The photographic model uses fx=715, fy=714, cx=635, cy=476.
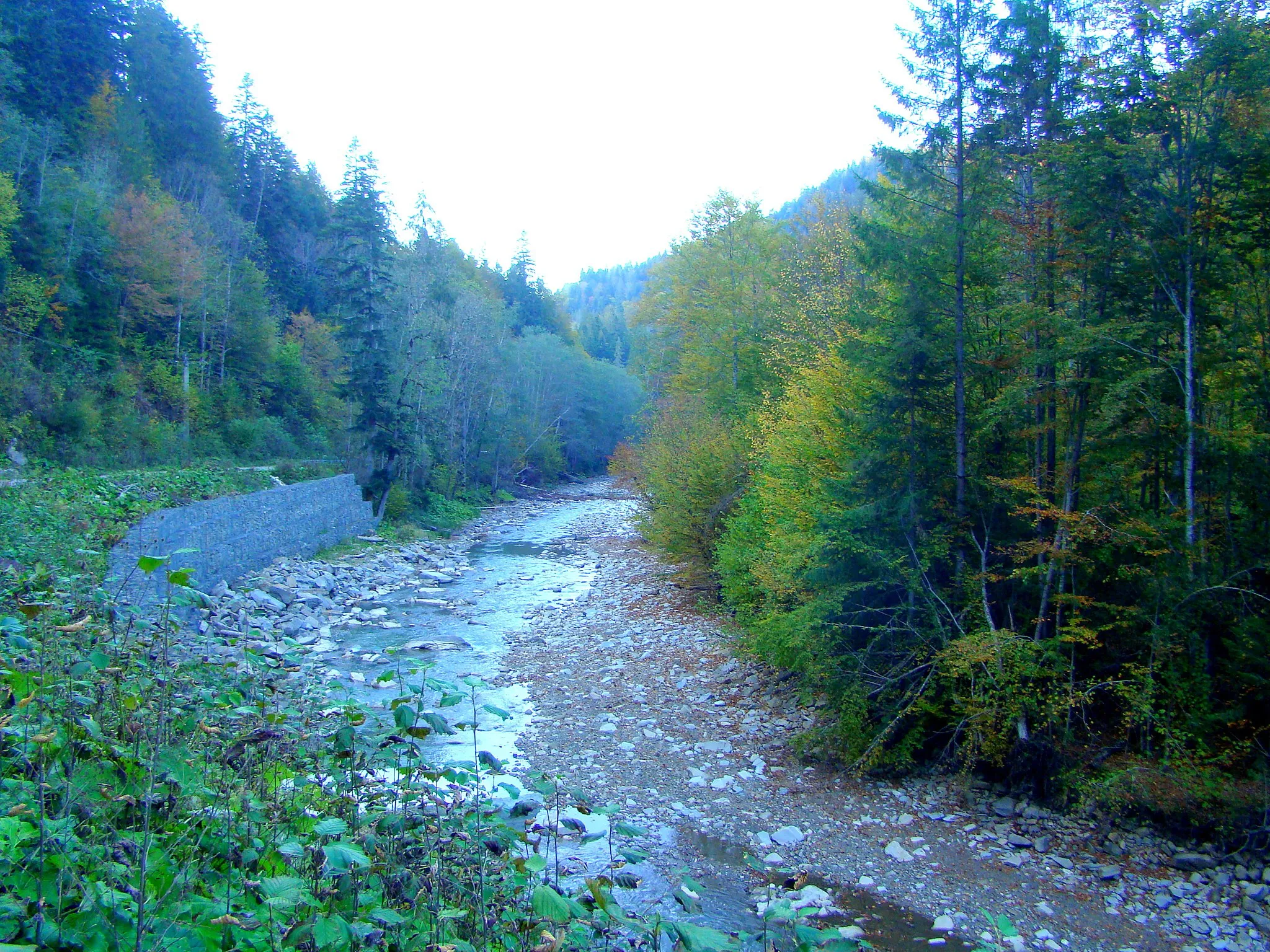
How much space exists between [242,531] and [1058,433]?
1634 centimetres

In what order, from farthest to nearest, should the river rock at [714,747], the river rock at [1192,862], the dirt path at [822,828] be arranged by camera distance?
the river rock at [714,747]
the river rock at [1192,862]
the dirt path at [822,828]

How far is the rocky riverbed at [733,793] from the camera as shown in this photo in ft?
19.5

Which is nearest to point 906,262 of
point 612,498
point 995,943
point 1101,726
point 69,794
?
point 1101,726

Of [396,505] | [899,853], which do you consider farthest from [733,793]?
[396,505]

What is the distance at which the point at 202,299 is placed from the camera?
24.2 metres

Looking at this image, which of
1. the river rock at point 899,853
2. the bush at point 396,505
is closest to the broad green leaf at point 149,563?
the river rock at point 899,853

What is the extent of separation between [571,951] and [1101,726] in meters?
6.78

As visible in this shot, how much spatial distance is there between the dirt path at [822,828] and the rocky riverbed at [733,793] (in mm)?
23

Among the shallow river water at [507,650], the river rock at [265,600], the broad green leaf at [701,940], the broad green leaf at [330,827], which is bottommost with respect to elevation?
the shallow river water at [507,650]

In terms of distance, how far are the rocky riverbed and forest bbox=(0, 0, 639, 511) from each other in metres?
8.74

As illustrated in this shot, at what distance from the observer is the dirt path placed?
19.3 feet

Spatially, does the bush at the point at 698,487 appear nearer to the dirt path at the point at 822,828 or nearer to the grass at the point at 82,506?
the dirt path at the point at 822,828

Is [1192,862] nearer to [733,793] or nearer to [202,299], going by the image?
[733,793]

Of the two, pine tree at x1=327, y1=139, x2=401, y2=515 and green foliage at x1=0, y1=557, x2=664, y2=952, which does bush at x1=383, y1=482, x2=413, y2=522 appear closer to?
pine tree at x1=327, y1=139, x2=401, y2=515
